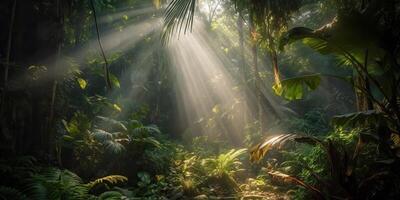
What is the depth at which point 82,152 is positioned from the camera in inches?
294

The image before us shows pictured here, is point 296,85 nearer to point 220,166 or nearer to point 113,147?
point 220,166

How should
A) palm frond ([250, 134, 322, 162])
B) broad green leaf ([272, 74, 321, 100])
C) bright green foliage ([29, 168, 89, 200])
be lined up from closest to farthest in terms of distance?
bright green foliage ([29, 168, 89, 200])
palm frond ([250, 134, 322, 162])
broad green leaf ([272, 74, 321, 100])

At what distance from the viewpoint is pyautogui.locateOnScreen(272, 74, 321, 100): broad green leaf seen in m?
5.23

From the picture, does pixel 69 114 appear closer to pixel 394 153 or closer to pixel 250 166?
pixel 250 166

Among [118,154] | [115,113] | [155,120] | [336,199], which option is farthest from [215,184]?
[155,120]

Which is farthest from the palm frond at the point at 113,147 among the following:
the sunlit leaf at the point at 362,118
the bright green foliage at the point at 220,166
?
the sunlit leaf at the point at 362,118

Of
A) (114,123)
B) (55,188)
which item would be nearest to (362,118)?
(55,188)

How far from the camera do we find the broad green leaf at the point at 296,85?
5234 mm

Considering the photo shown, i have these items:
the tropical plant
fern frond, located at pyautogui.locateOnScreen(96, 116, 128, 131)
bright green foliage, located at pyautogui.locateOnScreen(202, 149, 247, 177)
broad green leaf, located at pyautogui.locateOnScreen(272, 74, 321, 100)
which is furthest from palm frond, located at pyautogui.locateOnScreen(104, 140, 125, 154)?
broad green leaf, located at pyautogui.locateOnScreen(272, 74, 321, 100)

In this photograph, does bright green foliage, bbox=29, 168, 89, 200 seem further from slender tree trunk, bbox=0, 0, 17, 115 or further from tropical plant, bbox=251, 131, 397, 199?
tropical plant, bbox=251, 131, 397, 199

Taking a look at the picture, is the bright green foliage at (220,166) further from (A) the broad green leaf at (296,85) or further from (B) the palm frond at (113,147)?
(A) the broad green leaf at (296,85)

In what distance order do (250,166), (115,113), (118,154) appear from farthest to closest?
1. (115,113)
2. (250,166)
3. (118,154)

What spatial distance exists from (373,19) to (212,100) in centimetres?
1407

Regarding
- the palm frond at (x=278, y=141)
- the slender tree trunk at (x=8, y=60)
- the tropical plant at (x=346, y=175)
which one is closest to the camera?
the tropical plant at (x=346, y=175)
